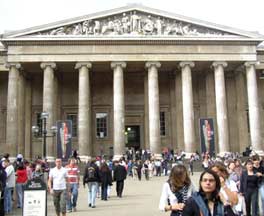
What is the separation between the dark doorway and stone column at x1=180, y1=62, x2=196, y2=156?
28.8 ft

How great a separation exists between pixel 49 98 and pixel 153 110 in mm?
9956

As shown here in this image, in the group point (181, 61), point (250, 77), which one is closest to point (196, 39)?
point (181, 61)

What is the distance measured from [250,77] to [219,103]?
425 centimetres

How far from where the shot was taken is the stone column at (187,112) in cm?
3941

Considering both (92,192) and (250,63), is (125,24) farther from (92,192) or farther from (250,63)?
(92,192)

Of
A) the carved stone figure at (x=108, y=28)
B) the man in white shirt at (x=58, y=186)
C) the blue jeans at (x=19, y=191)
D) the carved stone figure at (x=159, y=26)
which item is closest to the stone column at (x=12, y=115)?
the carved stone figure at (x=108, y=28)

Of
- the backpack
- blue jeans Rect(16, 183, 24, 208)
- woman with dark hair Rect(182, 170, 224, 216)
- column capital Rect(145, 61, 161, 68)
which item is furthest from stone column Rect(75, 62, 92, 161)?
woman with dark hair Rect(182, 170, 224, 216)

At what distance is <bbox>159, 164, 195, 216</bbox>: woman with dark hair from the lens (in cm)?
586

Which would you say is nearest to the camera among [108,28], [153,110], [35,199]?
[35,199]

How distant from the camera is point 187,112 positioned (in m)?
39.6

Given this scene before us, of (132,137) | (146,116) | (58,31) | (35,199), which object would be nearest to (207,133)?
(146,116)

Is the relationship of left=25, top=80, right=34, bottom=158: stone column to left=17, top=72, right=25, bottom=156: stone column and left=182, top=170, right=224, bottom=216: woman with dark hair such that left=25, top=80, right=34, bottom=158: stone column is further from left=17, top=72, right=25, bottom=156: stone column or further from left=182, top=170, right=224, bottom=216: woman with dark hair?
left=182, top=170, right=224, bottom=216: woman with dark hair

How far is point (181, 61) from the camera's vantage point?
4078 centimetres

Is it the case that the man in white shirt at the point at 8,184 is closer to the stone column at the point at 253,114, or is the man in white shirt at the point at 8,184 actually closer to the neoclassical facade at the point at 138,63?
the neoclassical facade at the point at 138,63
